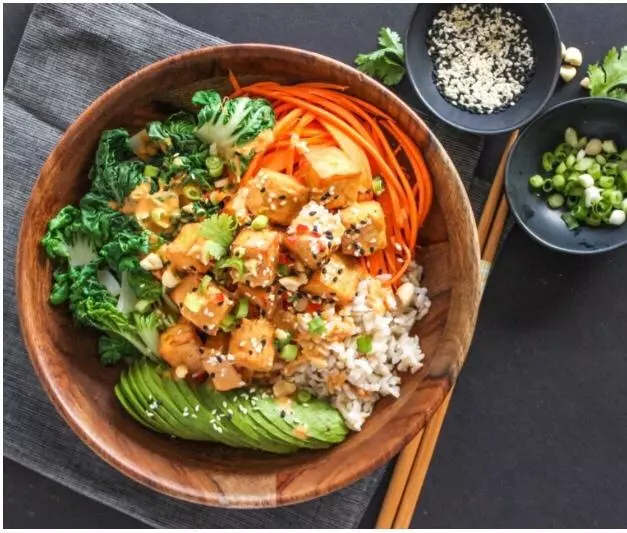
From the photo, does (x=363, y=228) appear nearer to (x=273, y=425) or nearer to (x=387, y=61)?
(x=273, y=425)

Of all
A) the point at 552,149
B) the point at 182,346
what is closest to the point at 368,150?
the point at 552,149

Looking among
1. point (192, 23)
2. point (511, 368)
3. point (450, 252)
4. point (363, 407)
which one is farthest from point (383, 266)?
point (192, 23)

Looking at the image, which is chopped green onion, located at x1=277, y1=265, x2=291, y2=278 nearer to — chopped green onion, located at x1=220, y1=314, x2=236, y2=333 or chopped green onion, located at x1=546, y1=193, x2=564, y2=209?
chopped green onion, located at x1=220, y1=314, x2=236, y2=333

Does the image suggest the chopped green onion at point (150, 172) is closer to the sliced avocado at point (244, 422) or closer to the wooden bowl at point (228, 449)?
the wooden bowl at point (228, 449)

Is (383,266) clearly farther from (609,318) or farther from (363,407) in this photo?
(609,318)

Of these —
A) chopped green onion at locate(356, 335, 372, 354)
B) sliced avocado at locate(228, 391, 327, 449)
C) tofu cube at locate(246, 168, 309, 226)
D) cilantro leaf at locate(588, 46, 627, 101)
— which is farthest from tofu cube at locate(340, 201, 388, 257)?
cilantro leaf at locate(588, 46, 627, 101)
